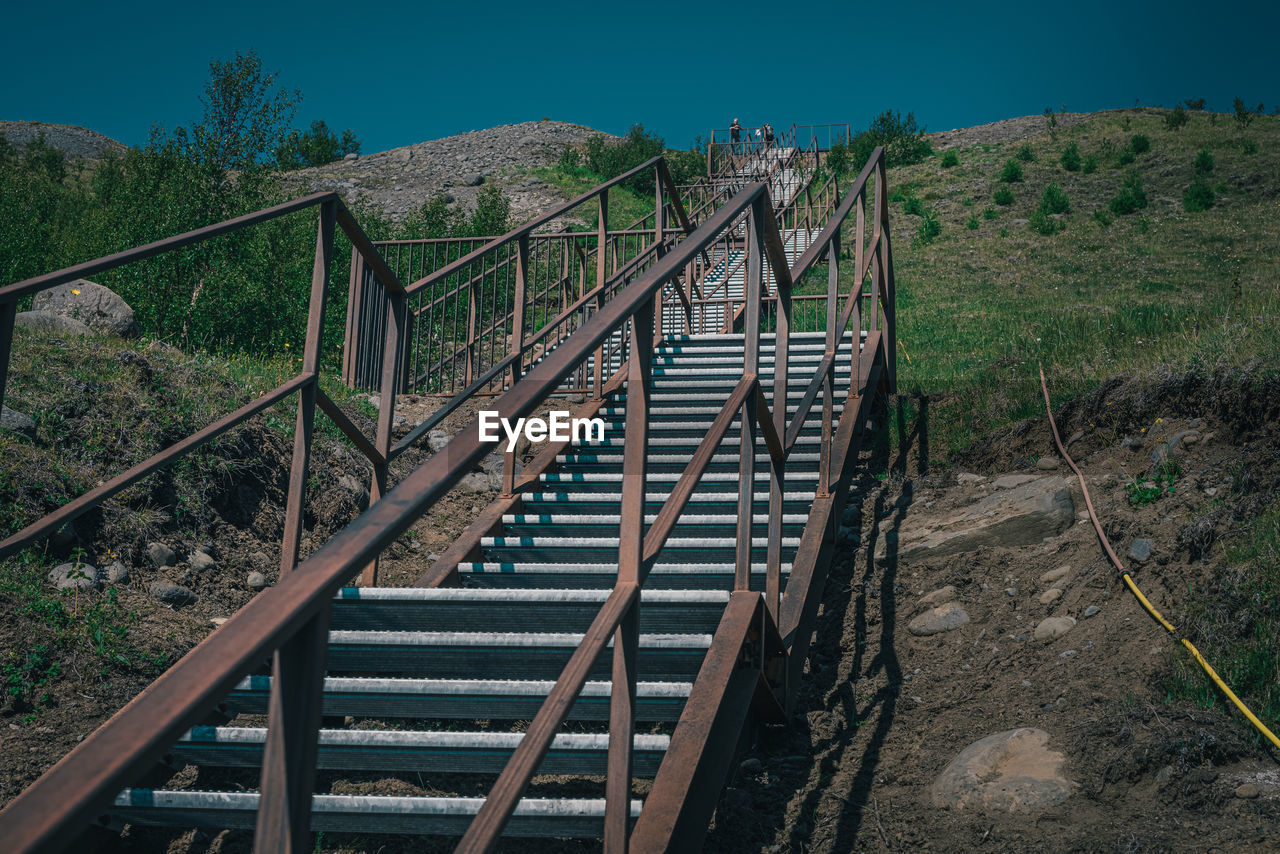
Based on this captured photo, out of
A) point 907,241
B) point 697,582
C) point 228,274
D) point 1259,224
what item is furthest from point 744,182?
point 697,582

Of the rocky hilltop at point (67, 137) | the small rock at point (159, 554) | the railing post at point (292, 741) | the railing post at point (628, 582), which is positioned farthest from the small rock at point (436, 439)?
the rocky hilltop at point (67, 137)

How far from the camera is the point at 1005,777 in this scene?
296 cm

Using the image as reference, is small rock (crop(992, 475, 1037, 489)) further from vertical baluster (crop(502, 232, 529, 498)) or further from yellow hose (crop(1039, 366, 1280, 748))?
vertical baluster (crop(502, 232, 529, 498))

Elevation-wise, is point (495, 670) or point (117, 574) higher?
point (117, 574)

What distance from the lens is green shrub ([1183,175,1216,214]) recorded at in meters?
20.2

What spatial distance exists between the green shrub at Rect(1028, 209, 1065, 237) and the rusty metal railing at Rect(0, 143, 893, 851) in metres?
17.4

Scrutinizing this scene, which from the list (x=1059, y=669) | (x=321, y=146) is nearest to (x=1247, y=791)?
(x=1059, y=669)

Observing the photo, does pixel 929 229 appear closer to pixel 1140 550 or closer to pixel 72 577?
pixel 1140 550

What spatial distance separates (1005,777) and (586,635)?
183 cm

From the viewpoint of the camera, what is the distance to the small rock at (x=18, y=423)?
482 cm

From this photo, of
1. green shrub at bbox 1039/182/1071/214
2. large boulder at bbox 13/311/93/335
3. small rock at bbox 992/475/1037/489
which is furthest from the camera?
green shrub at bbox 1039/182/1071/214

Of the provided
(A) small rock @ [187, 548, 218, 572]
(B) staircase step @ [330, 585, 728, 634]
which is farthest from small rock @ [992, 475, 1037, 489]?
(A) small rock @ [187, 548, 218, 572]

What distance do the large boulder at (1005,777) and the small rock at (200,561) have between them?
3785mm

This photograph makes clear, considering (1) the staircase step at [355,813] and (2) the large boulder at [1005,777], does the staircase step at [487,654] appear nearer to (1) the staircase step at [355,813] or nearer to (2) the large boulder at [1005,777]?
(1) the staircase step at [355,813]
